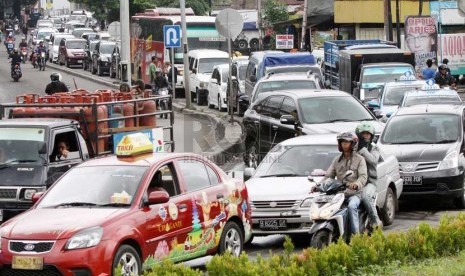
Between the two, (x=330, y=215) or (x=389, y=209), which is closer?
(x=330, y=215)

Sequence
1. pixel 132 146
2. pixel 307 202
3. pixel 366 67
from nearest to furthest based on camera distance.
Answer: pixel 132 146
pixel 307 202
pixel 366 67

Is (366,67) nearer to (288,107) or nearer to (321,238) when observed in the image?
(288,107)

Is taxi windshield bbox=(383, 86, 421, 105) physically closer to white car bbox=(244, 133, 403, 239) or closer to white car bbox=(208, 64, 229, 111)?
white car bbox=(208, 64, 229, 111)

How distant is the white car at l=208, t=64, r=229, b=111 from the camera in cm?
3853

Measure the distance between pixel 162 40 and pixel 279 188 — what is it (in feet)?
109

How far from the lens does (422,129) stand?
1911 centimetres

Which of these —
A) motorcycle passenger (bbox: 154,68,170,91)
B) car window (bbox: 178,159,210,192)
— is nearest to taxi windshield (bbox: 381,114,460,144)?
car window (bbox: 178,159,210,192)

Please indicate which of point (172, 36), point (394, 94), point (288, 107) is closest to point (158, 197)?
point (288, 107)

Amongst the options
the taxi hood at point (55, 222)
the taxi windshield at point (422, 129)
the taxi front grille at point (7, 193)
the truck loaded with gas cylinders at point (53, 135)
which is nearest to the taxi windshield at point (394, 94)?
the taxi windshield at point (422, 129)

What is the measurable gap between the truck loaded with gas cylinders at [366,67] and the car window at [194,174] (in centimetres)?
1843

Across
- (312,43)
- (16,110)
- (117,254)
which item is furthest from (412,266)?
(312,43)

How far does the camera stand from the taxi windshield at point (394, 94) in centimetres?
2831

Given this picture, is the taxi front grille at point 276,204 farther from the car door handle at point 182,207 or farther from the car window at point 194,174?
the car door handle at point 182,207

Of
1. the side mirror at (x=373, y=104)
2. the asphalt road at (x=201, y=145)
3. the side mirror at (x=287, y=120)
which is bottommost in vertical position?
the asphalt road at (x=201, y=145)
